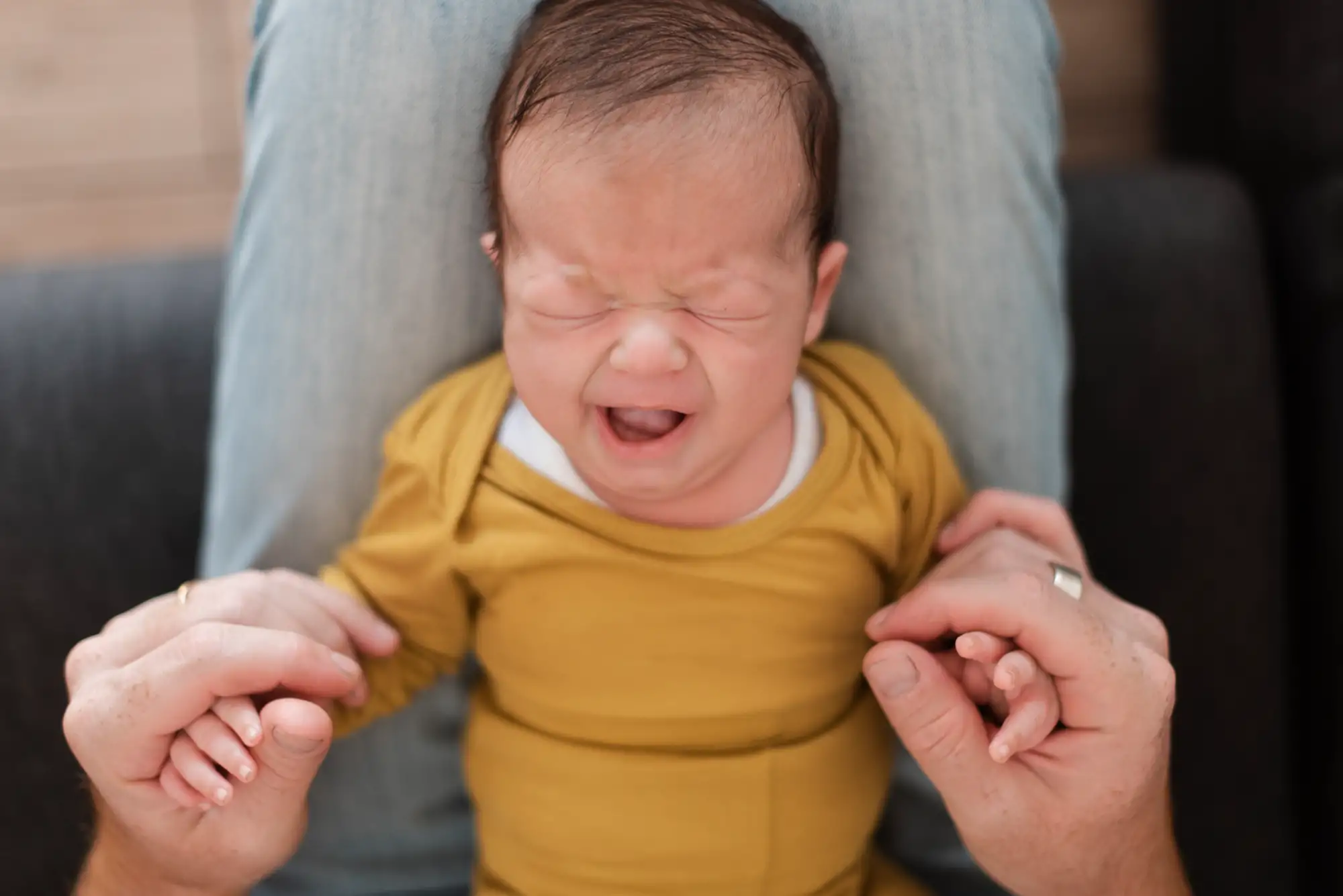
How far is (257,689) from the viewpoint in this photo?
778 millimetres

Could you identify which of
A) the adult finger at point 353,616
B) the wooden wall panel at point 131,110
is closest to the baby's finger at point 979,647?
the adult finger at point 353,616

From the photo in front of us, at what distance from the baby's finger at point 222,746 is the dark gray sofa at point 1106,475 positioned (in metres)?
0.36

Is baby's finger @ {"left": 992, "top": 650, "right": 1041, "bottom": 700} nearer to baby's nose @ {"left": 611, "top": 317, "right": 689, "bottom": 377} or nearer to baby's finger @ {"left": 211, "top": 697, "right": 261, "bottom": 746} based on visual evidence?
baby's nose @ {"left": 611, "top": 317, "right": 689, "bottom": 377}

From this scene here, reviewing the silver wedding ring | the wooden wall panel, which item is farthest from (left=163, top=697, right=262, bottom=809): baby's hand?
the wooden wall panel

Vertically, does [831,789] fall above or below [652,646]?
below

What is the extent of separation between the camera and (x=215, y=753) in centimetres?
77

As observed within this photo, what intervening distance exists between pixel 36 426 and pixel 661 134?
678 mm

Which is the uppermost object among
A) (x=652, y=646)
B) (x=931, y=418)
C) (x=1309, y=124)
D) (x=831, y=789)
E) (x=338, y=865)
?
(x=1309, y=124)

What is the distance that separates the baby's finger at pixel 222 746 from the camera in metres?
0.76

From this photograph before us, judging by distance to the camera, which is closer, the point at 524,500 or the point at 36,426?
the point at 524,500

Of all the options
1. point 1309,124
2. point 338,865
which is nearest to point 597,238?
point 338,865

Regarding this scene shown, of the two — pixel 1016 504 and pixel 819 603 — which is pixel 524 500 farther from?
pixel 1016 504

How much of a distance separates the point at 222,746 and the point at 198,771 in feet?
0.07

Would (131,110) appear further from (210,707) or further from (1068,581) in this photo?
(1068,581)
